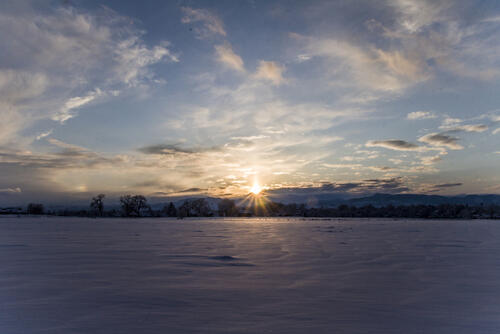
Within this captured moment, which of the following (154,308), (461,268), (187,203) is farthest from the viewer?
(187,203)

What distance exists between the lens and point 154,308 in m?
6.30

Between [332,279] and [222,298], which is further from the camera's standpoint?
[332,279]

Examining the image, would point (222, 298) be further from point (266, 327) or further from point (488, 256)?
point (488, 256)

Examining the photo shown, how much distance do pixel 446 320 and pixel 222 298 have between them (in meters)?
4.04

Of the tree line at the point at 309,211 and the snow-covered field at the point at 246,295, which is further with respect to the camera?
the tree line at the point at 309,211

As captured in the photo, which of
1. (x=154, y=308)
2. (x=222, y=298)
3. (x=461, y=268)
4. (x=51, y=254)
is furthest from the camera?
(x=51, y=254)

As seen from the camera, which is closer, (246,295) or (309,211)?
(246,295)

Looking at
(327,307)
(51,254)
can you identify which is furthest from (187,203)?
(327,307)

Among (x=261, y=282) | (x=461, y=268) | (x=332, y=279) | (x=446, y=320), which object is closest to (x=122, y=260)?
(x=261, y=282)

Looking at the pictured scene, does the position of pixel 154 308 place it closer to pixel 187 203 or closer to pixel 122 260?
pixel 122 260

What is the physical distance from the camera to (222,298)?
706 centimetres

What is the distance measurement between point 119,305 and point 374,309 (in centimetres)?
472

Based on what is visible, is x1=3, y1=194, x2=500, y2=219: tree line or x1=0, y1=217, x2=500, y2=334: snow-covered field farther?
x1=3, y1=194, x2=500, y2=219: tree line

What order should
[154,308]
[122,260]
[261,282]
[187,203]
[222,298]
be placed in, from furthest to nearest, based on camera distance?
1. [187,203]
2. [122,260]
3. [261,282]
4. [222,298]
5. [154,308]
